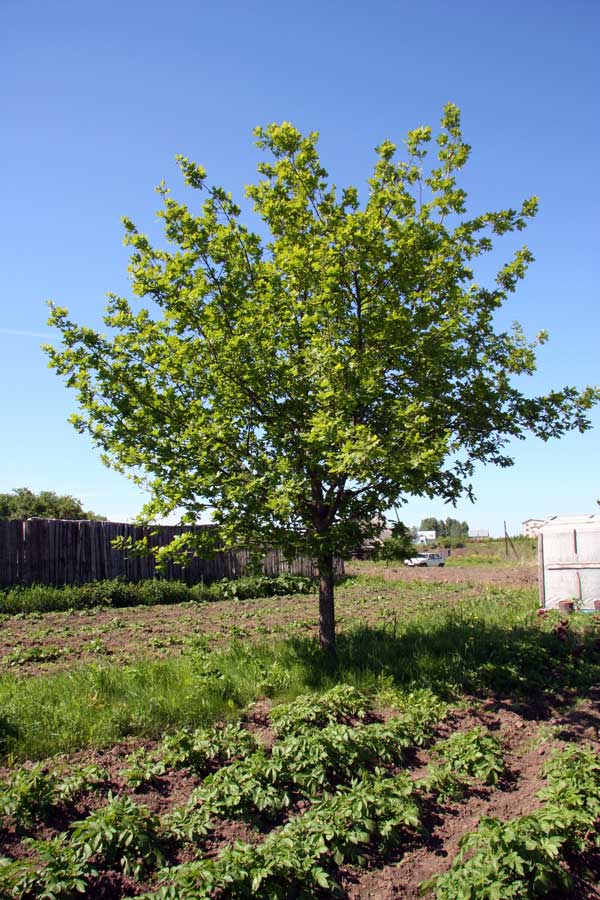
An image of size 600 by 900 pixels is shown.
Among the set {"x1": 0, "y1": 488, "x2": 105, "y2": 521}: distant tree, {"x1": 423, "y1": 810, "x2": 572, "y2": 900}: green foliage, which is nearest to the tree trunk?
{"x1": 423, "y1": 810, "x2": 572, "y2": 900}: green foliage

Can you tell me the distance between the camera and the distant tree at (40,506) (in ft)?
135

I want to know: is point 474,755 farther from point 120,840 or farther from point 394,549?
point 120,840

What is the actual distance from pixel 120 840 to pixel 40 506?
4153cm

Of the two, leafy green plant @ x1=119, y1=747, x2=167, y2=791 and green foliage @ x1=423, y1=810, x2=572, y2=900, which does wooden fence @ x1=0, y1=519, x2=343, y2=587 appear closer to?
leafy green plant @ x1=119, y1=747, x2=167, y2=791

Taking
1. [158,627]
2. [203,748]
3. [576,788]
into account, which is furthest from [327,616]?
[158,627]

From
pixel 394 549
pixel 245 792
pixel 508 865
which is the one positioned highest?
pixel 394 549

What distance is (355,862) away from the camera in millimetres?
4156

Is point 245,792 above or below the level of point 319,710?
below

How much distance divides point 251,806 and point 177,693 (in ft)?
6.38

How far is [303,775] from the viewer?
15.7 feet

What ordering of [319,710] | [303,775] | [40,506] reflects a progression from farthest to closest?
[40,506], [319,710], [303,775]

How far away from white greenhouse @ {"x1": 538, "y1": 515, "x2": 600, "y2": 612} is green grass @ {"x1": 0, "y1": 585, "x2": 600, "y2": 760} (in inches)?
142

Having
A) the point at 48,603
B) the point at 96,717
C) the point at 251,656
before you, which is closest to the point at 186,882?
the point at 96,717

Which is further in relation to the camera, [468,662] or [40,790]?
[468,662]
